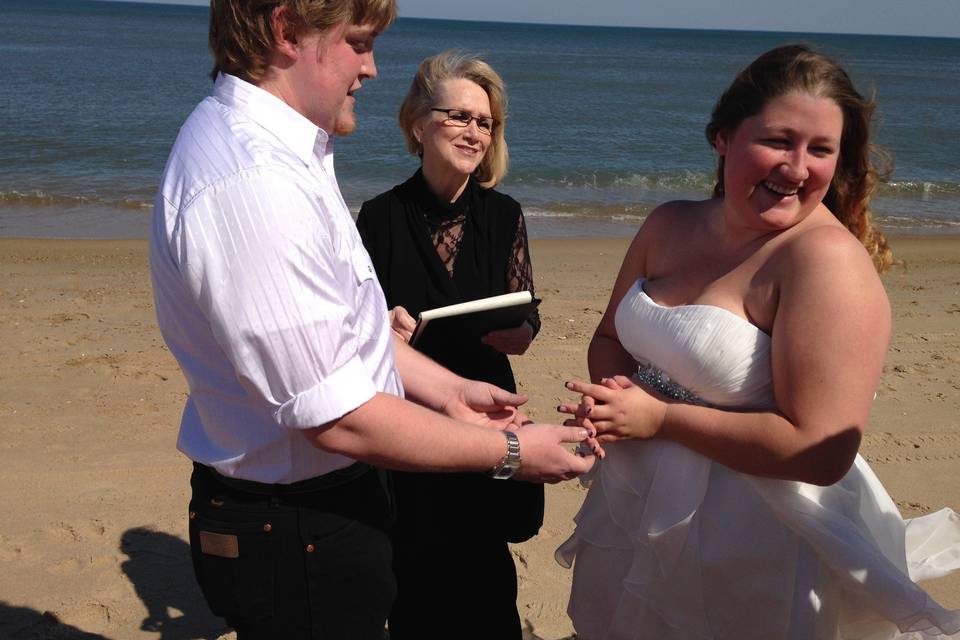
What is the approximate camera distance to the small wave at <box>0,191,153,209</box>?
14.1 meters

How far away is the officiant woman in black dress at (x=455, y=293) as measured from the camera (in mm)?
3502

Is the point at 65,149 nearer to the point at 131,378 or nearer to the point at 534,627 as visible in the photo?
the point at 131,378

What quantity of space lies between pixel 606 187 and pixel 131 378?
12.2 metres

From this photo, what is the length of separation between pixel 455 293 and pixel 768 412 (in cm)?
145

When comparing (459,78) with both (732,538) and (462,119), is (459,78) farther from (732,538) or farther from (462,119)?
(732,538)

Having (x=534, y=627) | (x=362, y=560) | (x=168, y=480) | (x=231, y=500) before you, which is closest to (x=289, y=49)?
(x=231, y=500)

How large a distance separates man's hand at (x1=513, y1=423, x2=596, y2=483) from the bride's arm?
0.36 metres

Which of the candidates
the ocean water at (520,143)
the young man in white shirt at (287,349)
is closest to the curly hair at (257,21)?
the young man in white shirt at (287,349)

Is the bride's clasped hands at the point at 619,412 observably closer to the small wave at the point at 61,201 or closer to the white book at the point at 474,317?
the white book at the point at 474,317

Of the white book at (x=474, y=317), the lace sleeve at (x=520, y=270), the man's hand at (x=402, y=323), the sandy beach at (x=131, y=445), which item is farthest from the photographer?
the sandy beach at (x=131, y=445)

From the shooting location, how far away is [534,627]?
4.09 metres

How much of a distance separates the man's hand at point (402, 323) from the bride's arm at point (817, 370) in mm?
1201

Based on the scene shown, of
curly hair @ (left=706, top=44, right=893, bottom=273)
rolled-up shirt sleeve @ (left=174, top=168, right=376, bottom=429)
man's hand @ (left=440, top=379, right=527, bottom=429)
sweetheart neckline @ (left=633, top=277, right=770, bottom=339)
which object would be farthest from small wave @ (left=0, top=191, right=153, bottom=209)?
rolled-up shirt sleeve @ (left=174, top=168, right=376, bottom=429)

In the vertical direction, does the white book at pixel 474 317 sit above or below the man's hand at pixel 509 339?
above
